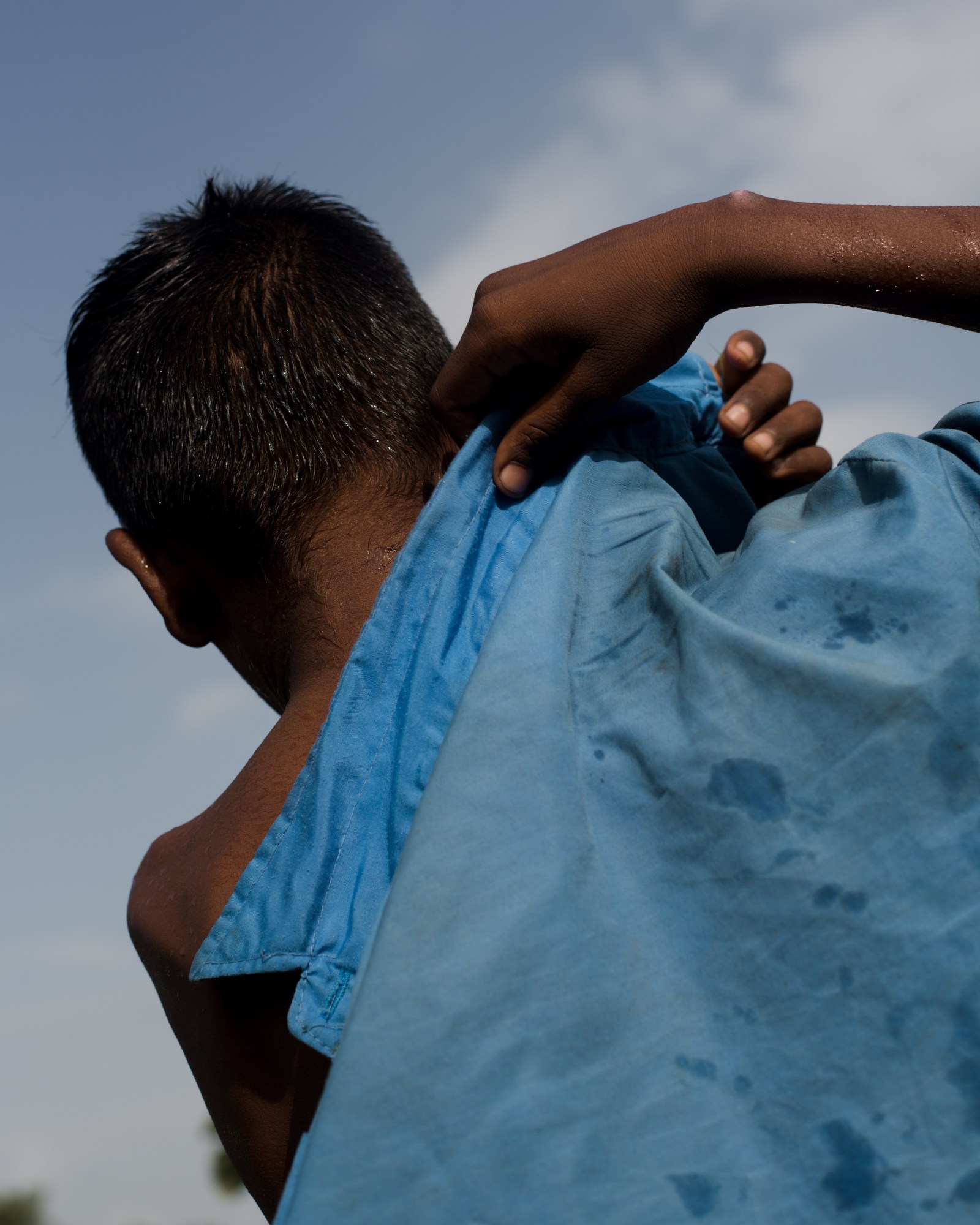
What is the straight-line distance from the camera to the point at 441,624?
1.49 metres

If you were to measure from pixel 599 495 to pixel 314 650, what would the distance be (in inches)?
21.2

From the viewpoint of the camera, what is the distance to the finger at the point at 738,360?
89.8 inches

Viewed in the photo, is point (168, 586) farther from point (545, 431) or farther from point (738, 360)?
point (738, 360)

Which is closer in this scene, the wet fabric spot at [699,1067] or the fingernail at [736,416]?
the wet fabric spot at [699,1067]

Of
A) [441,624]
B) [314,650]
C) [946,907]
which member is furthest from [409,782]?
[946,907]

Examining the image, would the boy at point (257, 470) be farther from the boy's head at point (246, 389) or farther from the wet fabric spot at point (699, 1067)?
the wet fabric spot at point (699, 1067)

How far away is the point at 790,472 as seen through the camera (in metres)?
2.24

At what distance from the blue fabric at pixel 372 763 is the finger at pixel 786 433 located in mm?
717

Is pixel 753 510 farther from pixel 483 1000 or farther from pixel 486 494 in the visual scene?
pixel 483 1000

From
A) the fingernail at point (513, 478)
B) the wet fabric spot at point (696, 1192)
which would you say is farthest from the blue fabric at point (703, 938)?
the fingernail at point (513, 478)

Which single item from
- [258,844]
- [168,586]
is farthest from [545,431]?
[168,586]

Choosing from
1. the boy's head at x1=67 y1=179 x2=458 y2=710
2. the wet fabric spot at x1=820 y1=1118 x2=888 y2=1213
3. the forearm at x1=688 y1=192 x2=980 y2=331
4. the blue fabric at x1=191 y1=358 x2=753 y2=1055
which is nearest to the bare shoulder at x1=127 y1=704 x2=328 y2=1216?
the blue fabric at x1=191 y1=358 x2=753 y2=1055

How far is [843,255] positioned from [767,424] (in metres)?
0.71

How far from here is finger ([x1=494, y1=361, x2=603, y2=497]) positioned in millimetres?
1586
